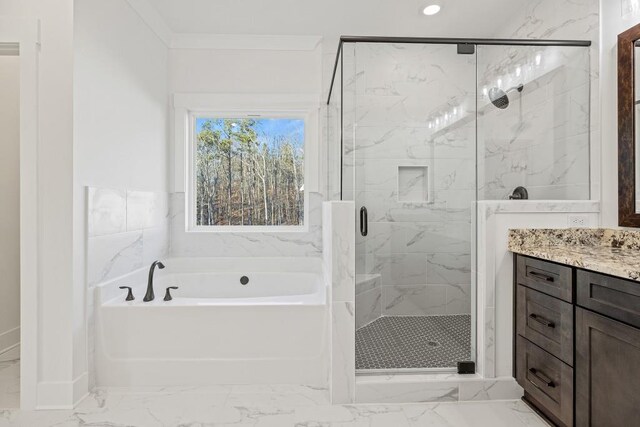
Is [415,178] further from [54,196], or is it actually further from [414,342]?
[54,196]

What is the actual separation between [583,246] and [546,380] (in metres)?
0.76

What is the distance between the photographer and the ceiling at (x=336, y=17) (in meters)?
2.73

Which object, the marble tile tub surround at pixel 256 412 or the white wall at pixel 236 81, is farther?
the white wall at pixel 236 81

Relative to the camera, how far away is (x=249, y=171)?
3488 millimetres

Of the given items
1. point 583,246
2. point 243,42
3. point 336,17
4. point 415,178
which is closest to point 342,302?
point 415,178

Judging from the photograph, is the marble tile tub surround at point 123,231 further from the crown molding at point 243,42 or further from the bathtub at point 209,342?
the crown molding at point 243,42

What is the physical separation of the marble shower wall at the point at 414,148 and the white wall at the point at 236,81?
1.26 m

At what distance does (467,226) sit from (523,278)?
41cm

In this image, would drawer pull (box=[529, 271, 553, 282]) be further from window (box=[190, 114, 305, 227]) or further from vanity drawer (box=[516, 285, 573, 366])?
window (box=[190, 114, 305, 227])

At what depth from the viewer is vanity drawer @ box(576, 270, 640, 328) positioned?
1256 mm

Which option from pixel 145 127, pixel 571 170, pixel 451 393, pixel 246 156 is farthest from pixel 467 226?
pixel 145 127

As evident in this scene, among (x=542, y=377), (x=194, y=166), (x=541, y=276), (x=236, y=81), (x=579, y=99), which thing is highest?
(x=236, y=81)

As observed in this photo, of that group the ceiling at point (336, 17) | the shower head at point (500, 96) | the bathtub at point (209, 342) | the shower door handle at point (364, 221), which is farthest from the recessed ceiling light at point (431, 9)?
the bathtub at point (209, 342)

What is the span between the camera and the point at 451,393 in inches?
79.7
